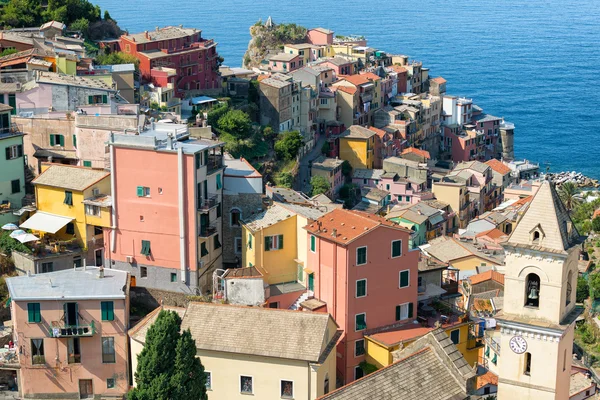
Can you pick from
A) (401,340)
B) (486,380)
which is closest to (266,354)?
(401,340)

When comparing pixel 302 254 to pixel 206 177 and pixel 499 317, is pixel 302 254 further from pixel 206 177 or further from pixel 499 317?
pixel 499 317

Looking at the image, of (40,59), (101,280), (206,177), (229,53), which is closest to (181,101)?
(40,59)

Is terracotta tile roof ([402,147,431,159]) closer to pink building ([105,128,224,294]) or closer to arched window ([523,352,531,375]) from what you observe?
pink building ([105,128,224,294])

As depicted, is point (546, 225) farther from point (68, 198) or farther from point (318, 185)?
point (318, 185)

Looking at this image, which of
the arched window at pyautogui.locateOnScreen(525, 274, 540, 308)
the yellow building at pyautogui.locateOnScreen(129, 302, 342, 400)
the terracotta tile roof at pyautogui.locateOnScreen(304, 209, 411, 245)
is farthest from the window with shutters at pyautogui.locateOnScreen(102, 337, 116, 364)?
the arched window at pyautogui.locateOnScreen(525, 274, 540, 308)

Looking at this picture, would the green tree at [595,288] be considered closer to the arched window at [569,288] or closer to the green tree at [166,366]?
the arched window at [569,288]

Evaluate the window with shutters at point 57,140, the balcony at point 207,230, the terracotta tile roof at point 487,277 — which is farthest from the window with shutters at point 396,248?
the window with shutters at point 57,140
